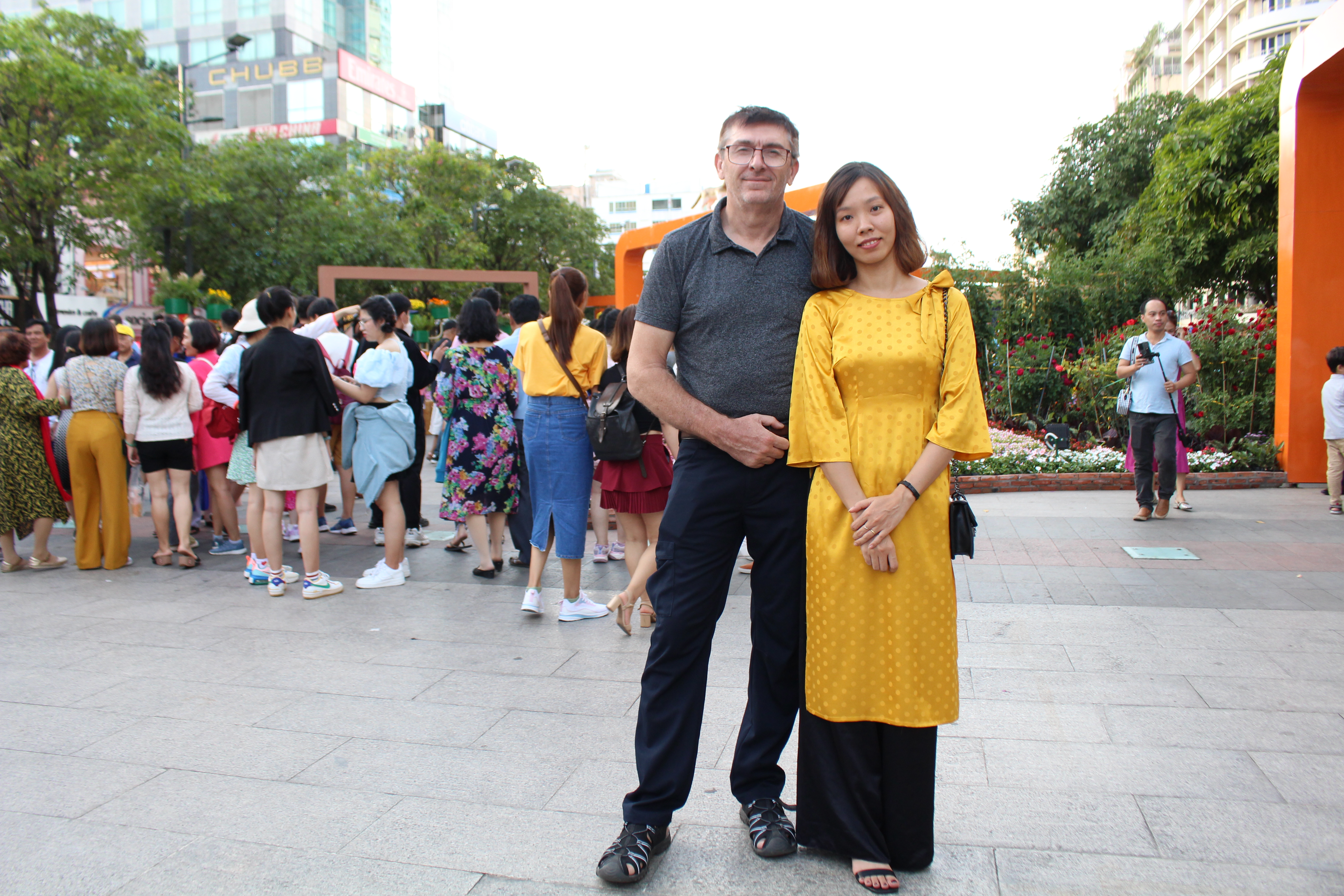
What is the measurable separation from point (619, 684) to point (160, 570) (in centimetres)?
439

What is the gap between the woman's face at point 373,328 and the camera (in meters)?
6.41

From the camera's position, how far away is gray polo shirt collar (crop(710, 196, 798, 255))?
2.68m

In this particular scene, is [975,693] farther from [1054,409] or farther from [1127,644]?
[1054,409]

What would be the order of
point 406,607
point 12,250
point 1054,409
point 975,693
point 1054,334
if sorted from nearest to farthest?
point 975,693 → point 406,607 → point 1054,409 → point 1054,334 → point 12,250

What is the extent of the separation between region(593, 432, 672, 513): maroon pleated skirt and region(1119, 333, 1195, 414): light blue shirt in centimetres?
496

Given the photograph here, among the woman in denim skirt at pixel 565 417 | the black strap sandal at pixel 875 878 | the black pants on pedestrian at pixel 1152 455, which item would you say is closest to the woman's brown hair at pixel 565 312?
the woman in denim skirt at pixel 565 417

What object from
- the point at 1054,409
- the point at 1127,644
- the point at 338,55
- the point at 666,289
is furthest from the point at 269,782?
the point at 338,55

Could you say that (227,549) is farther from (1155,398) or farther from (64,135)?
(64,135)

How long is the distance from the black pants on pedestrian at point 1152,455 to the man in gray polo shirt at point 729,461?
6.49 m

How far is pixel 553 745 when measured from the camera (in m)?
3.47

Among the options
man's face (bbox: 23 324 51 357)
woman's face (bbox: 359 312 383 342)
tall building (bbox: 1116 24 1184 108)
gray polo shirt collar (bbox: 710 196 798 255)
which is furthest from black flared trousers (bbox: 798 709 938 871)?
tall building (bbox: 1116 24 1184 108)

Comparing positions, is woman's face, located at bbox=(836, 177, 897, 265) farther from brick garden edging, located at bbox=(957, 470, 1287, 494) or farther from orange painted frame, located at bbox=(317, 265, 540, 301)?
orange painted frame, located at bbox=(317, 265, 540, 301)

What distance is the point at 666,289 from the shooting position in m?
2.72

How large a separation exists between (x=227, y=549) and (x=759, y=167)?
639cm
